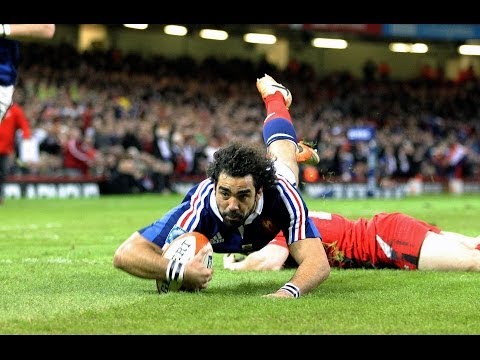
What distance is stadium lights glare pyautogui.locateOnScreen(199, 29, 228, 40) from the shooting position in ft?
137

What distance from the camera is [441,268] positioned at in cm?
839

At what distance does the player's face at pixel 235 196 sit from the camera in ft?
20.8

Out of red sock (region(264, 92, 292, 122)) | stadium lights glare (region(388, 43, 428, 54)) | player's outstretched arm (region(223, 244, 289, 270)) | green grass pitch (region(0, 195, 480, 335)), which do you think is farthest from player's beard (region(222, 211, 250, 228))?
stadium lights glare (region(388, 43, 428, 54))

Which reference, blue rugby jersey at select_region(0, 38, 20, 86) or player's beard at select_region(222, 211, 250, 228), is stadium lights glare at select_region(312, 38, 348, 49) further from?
player's beard at select_region(222, 211, 250, 228)

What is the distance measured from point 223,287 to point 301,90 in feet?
112

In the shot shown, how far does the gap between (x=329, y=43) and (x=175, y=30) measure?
8.57 m

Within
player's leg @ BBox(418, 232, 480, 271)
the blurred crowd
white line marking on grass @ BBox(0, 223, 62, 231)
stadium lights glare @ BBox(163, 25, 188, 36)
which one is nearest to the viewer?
player's leg @ BBox(418, 232, 480, 271)

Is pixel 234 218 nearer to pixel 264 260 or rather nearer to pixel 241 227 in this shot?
pixel 241 227

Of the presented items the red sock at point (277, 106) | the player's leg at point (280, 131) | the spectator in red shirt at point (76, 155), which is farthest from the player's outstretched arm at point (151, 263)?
the spectator in red shirt at point (76, 155)

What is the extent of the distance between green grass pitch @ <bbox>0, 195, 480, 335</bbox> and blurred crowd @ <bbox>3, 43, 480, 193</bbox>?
12.9 meters

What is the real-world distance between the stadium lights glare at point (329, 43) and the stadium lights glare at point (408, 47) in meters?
2.90

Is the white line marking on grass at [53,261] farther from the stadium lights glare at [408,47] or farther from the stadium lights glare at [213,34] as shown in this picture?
the stadium lights glare at [408,47]

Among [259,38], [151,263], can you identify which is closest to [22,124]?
[151,263]

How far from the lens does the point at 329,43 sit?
45.2 meters
